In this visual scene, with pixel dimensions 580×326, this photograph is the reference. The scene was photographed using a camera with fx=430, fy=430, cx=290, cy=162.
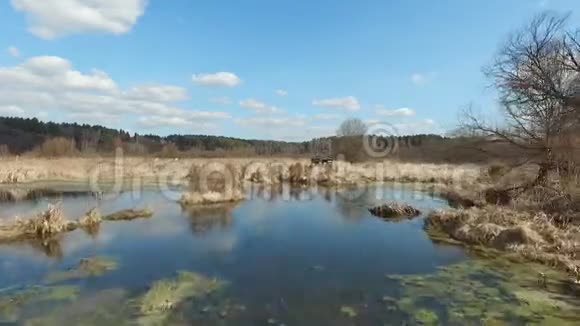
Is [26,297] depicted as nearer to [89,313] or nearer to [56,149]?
[89,313]

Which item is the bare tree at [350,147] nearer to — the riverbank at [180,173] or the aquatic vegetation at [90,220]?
the riverbank at [180,173]

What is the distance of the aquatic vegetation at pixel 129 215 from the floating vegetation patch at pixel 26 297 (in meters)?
6.55

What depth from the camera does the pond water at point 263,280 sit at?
616 cm

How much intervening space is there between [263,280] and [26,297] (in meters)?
3.82

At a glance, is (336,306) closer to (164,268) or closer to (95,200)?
(164,268)

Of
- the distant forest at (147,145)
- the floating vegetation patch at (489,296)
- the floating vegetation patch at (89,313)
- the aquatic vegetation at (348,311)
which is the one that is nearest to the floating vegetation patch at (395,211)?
the floating vegetation patch at (489,296)

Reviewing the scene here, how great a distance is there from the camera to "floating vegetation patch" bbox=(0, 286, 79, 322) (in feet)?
20.1

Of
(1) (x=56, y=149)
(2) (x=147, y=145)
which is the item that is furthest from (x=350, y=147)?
(2) (x=147, y=145)

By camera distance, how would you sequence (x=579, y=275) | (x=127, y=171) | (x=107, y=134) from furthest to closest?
1. (x=107, y=134)
2. (x=127, y=171)
3. (x=579, y=275)

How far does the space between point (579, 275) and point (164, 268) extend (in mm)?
7708

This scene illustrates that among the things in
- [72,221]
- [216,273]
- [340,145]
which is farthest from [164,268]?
[340,145]

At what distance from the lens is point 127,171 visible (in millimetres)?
29094

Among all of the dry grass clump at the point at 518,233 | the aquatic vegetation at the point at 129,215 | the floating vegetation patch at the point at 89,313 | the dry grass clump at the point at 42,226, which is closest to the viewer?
the floating vegetation patch at the point at 89,313

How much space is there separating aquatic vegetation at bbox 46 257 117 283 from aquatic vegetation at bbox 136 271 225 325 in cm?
149
